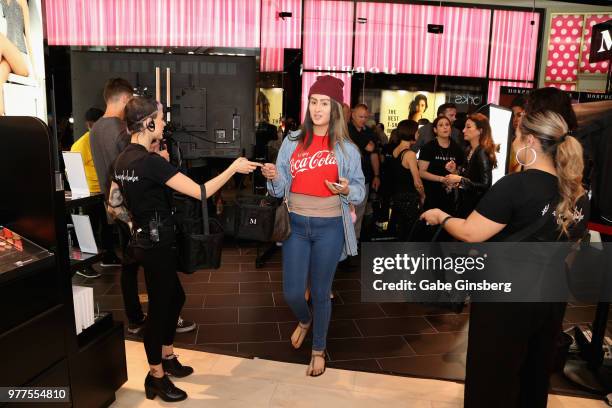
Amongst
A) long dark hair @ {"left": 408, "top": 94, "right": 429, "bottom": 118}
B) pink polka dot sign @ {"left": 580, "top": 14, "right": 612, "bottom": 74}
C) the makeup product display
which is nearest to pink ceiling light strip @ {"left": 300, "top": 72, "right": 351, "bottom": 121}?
long dark hair @ {"left": 408, "top": 94, "right": 429, "bottom": 118}

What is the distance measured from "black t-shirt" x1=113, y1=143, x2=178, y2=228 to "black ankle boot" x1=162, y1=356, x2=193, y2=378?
0.90 m

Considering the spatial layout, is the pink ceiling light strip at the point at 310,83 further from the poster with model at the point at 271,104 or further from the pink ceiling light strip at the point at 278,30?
the poster with model at the point at 271,104

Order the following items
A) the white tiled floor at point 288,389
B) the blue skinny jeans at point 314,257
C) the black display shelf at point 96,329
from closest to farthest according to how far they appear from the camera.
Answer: the black display shelf at point 96,329 → the white tiled floor at point 288,389 → the blue skinny jeans at point 314,257

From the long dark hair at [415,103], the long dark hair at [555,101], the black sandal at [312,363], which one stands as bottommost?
the black sandal at [312,363]

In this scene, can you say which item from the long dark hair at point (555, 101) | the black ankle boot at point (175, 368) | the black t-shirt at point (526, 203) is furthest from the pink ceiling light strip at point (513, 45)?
the black ankle boot at point (175, 368)

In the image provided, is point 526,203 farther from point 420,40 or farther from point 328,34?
point 420,40

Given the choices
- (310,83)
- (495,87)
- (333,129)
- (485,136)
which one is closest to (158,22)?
(310,83)

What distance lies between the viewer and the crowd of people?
5.73 ft

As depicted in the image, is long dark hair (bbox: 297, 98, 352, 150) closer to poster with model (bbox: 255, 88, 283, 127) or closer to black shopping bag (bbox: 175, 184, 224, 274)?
black shopping bag (bbox: 175, 184, 224, 274)

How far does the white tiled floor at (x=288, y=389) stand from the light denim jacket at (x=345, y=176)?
75 cm

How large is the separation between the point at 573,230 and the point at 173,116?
15.7ft

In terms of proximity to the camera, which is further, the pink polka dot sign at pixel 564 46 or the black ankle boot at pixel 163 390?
the pink polka dot sign at pixel 564 46

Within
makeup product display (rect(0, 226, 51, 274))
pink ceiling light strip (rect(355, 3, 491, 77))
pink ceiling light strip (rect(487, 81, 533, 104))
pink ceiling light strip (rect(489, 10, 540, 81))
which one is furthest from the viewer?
pink ceiling light strip (rect(487, 81, 533, 104))

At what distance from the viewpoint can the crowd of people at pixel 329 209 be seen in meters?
1.75
